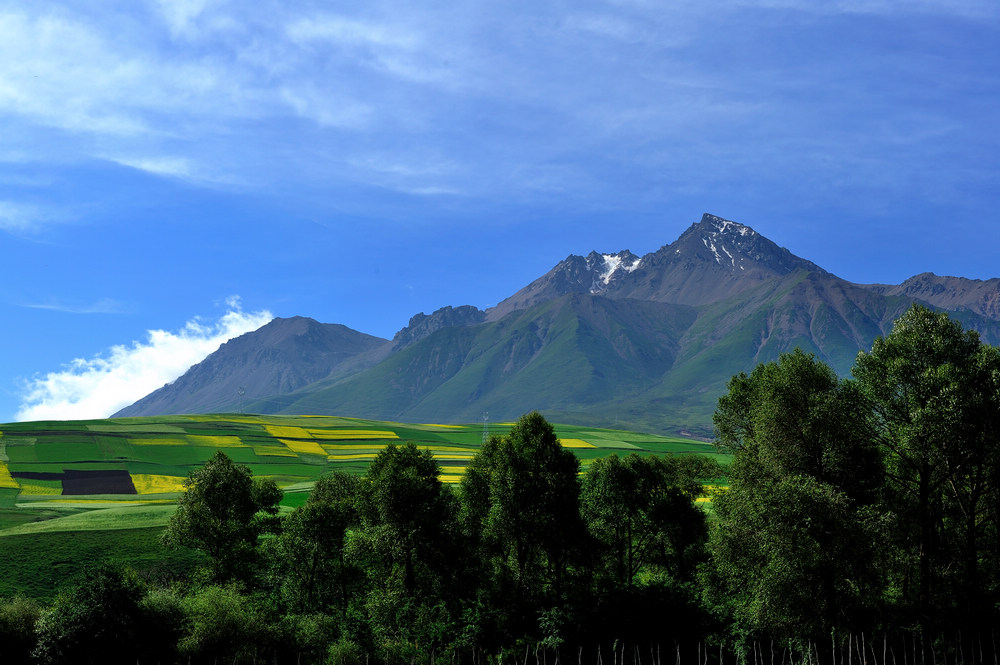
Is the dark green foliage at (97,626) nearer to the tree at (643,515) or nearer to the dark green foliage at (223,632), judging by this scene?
the dark green foliage at (223,632)

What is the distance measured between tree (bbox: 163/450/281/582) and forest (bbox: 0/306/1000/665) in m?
0.20

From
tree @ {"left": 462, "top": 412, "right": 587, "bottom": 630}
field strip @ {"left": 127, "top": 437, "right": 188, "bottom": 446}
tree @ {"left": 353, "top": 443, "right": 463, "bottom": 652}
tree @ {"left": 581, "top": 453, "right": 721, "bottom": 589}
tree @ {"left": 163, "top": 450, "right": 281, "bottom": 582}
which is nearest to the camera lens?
tree @ {"left": 353, "top": 443, "right": 463, "bottom": 652}

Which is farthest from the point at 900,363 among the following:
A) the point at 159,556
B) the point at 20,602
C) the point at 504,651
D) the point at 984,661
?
the point at 159,556

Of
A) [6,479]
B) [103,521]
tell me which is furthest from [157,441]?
[103,521]

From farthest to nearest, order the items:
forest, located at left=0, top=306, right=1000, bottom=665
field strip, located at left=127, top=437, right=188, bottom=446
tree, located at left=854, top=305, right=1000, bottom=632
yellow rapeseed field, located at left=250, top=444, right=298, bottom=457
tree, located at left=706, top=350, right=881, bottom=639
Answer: yellow rapeseed field, located at left=250, top=444, right=298, bottom=457 < field strip, located at left=127, top=437, right=188, bottom=446 < forest, located at left=0, top=306, right=1000, bottom=665 < tree, located at left=706, top=350, right=881, bottom=639 < tree, located at left=854, top=305, right=1000, bottom=632

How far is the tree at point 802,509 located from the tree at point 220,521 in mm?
40653

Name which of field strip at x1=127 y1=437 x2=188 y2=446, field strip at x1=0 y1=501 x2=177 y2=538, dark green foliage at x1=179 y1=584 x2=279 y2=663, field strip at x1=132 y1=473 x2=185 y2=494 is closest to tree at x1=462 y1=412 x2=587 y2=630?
dark green foliage at x1=179 y1=584 x2=279 y2=663

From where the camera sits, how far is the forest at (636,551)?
139 feet

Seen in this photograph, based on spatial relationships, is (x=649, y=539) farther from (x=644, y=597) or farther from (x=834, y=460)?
(x=834, y=460)

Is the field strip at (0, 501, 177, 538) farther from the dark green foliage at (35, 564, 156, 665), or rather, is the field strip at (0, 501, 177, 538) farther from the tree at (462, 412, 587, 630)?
the tree at (462, 412, 587, 630)

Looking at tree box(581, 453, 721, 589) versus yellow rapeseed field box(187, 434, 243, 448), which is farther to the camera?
yellow rapeseed field box(187, 434, 243, 448)

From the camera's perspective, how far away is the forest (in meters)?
42.3

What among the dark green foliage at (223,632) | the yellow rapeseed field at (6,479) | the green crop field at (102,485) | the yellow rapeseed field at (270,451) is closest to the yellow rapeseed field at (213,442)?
the green crop field at (102,485)

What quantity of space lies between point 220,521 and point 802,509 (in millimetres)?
47888
